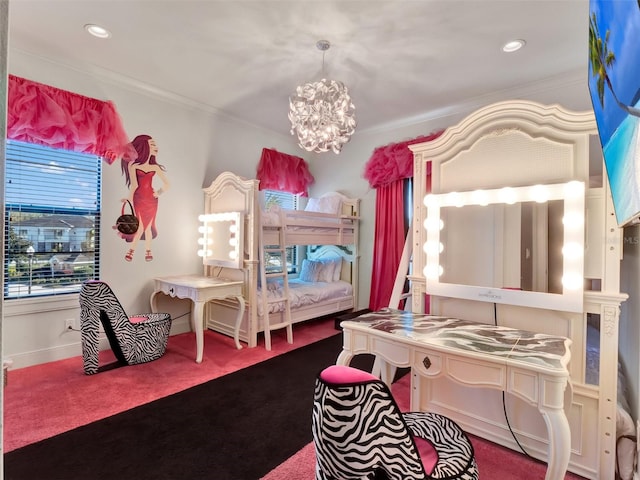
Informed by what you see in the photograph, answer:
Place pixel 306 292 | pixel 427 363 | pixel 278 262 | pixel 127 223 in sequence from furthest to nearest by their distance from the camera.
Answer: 1. pixel 278 262
2. pixel 306 292
3. pixel 127 223
4. pixel 427 363

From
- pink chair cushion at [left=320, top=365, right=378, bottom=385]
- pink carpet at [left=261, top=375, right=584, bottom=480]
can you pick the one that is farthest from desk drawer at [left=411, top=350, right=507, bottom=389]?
pink chair cushion at [left=320, top=365, right=378, bottom=385]

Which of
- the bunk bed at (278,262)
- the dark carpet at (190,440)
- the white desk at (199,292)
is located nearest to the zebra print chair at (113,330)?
the white desk at (199,292)

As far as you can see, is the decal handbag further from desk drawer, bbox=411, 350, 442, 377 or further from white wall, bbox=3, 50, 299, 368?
desk drawer, bbox=411, 350, 442, 377

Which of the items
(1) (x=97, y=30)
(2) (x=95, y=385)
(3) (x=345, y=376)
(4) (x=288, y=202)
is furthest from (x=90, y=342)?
(4) (x=288, y=202)

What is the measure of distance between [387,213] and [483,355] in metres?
3.01

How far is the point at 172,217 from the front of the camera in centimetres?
372

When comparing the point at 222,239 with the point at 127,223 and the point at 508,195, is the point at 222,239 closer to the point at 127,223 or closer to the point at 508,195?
the point at 127,223

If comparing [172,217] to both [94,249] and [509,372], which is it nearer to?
[94,249]

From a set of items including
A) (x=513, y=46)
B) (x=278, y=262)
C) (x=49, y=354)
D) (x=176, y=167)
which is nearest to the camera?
(x=513, y=46)

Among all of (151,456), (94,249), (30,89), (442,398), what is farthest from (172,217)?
(442,398)

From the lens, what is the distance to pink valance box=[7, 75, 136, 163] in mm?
2604

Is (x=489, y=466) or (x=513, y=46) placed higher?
(x=513, y=46)

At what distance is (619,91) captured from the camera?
2.57ft

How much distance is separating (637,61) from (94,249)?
12.7 feet
